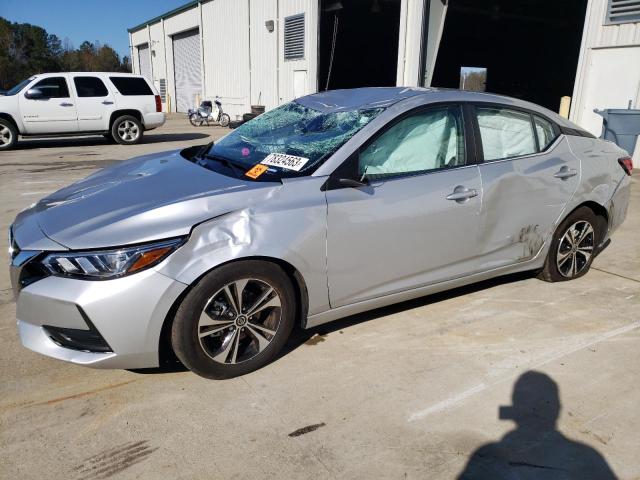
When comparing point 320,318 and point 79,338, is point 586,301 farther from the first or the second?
point 79,338

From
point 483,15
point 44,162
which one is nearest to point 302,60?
point 44,162

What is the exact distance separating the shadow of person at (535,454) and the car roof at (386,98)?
6.67 feet

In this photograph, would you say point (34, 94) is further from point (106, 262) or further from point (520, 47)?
point (520, 47)

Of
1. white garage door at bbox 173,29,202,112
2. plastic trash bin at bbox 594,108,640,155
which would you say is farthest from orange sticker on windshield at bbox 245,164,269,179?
white garage door at bbox 173,29,202,112

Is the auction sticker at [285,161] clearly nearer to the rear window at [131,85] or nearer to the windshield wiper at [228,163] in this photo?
the windshield wiper at [228,163]

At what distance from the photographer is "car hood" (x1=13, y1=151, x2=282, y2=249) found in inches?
103

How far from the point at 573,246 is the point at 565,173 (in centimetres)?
69

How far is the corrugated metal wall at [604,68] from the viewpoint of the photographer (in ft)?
34.3

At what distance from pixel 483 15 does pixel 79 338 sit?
27168 mm

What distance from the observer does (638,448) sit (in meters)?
2.44

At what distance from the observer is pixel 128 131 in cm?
1433

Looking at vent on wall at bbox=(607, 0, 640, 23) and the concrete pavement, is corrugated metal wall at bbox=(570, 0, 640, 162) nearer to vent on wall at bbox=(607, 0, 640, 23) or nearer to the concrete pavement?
vent on wall at bbox=(607, 0, 640, 23)

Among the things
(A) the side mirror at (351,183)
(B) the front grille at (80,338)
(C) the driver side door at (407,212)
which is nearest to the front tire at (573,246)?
(C) the driver side door at (407,212)

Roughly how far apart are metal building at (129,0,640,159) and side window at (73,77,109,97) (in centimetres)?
593
